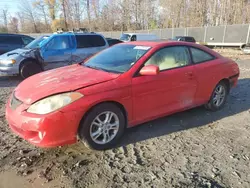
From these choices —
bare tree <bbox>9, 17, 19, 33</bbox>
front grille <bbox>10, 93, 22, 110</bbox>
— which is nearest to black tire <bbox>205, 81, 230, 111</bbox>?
front grille <bbox>10, 93, 22, 110</bbox>

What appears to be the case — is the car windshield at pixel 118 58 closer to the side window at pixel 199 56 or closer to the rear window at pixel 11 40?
the side window at pixel 199 56

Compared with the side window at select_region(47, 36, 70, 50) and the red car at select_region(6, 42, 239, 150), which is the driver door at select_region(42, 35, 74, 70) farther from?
the red car at select_region(6, 42, 239, 150)

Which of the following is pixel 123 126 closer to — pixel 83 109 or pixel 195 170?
pixel 83 109

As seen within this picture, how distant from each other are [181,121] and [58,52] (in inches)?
222

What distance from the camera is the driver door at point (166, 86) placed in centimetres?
338

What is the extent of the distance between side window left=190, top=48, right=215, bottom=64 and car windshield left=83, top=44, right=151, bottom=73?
3.36 feet

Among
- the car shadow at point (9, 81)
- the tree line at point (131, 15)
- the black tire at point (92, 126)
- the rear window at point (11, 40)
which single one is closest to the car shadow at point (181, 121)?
the black tire at point (92, 126)

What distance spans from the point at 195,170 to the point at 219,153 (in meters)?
0.62

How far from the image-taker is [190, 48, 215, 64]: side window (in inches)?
165

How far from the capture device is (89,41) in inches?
356

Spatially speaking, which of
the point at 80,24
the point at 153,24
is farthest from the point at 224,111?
the point at 80,24

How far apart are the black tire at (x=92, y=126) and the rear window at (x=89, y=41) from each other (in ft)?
20.0

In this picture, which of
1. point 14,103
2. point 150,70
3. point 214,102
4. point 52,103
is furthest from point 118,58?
point 214,102

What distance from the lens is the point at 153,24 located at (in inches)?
1820
